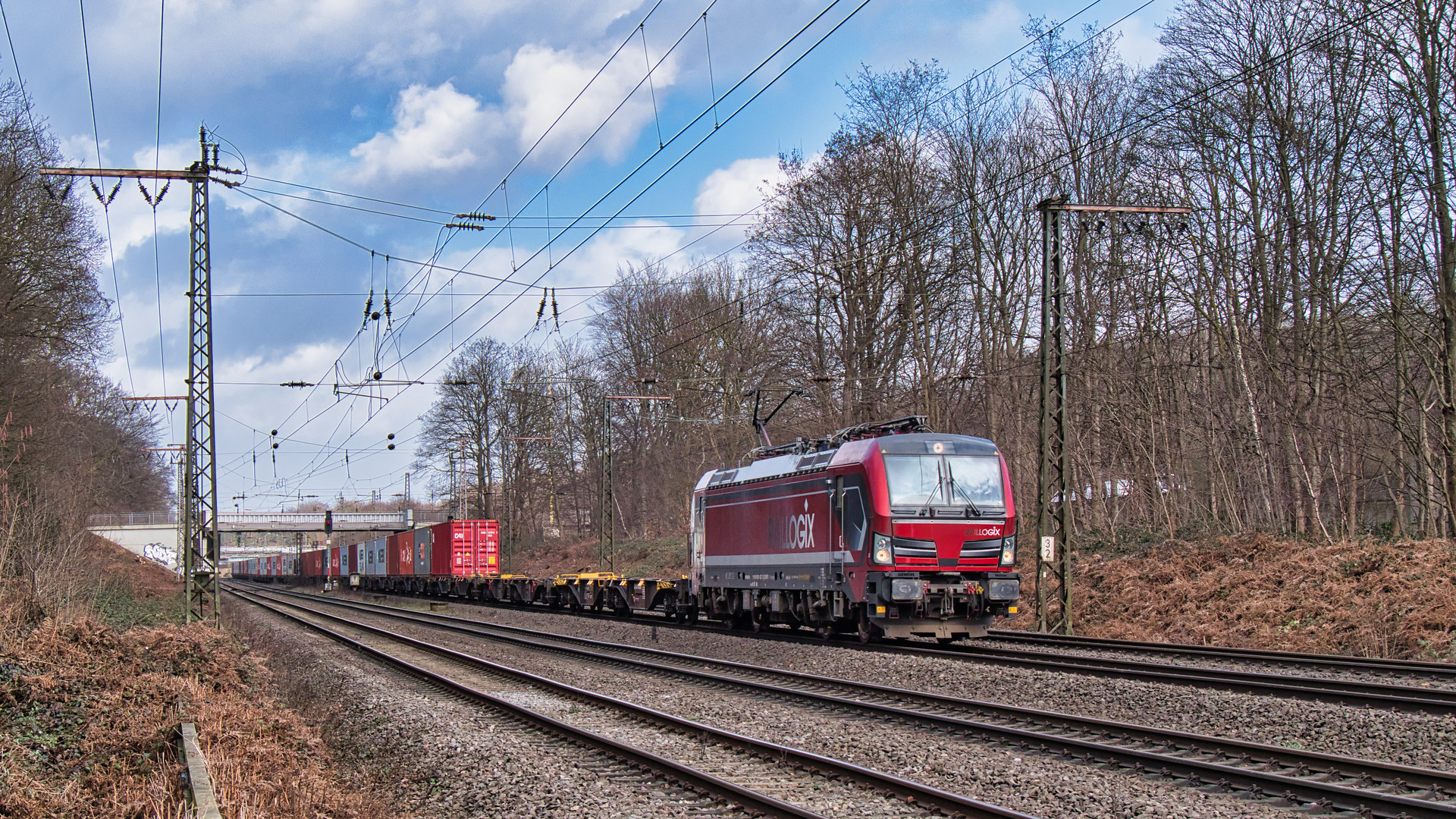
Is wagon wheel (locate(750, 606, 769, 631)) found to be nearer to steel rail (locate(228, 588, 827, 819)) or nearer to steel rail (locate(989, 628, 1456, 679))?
steel rail (locate(989, 628, 1456, 679))

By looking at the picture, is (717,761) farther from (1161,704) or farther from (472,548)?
(472,548)

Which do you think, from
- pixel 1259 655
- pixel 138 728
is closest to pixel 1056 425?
pixel 1259 655

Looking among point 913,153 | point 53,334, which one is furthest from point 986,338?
point 53,334

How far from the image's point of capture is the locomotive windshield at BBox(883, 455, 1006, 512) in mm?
16328

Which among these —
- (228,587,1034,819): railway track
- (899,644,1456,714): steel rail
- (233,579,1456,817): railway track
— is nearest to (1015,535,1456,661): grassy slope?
(899,644,1456,714): steel rail

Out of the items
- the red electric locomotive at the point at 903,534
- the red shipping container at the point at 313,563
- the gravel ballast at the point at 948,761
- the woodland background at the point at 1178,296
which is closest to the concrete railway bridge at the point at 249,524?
the red shipping container at the point at 313,563

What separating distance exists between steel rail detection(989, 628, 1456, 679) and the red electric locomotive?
1.49 meters

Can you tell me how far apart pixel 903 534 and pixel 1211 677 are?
518 centimetres

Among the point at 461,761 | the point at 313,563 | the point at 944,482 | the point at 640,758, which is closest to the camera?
the point at 640,758

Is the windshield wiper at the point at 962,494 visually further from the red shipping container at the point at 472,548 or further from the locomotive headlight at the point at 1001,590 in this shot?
the red shipping container at the point at 472,548

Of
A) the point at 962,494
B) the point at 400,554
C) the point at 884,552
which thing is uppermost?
the point at 962,494

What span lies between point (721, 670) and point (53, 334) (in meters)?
20.4

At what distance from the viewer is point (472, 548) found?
1623 inches

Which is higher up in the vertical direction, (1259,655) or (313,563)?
(313,563)
